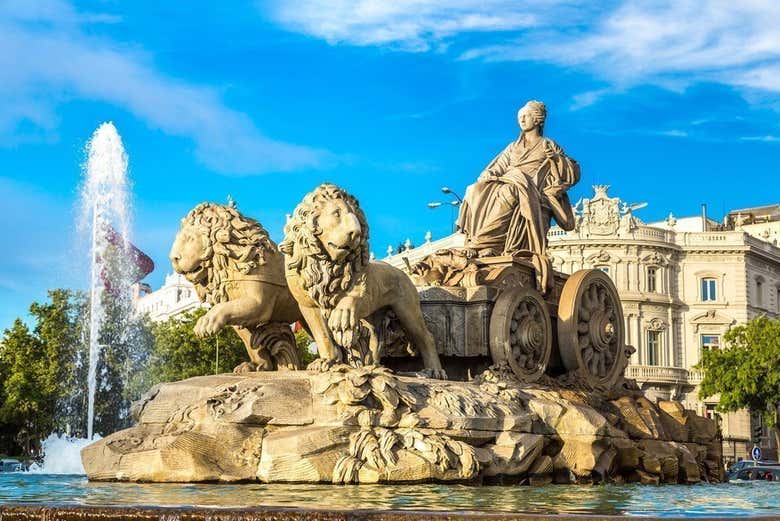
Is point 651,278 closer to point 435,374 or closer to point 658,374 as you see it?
point 658,374

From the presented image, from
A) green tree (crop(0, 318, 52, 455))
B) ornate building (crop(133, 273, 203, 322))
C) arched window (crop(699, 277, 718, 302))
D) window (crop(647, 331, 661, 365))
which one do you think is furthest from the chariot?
ornate building (crop(133, 273, 203, 322))

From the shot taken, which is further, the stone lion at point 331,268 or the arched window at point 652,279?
the arched window at point 652,279

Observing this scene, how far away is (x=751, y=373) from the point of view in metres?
50.5

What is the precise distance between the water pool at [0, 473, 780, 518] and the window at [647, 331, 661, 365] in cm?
5892

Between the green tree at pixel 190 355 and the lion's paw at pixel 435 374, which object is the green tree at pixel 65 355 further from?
the lion's paw at pixel 435 374

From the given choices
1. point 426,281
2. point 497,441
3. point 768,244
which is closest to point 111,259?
point 426,281

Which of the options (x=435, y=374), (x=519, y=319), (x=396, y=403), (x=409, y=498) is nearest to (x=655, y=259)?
(x=519, y=319)

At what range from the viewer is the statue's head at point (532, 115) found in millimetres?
16203

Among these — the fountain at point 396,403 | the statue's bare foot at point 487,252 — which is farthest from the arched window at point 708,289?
the statue's bare foot at point 487,252

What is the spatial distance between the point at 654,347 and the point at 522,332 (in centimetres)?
5722

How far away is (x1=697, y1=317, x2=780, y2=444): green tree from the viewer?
165 ft

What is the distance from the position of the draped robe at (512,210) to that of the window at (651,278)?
5468 cm

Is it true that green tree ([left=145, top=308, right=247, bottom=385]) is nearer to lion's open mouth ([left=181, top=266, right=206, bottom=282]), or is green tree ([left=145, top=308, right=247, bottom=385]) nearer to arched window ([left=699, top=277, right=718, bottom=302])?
lion's open mouth ([left=181, top=266, right=206, bottom=282])

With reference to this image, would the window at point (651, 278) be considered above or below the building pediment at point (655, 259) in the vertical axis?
below
